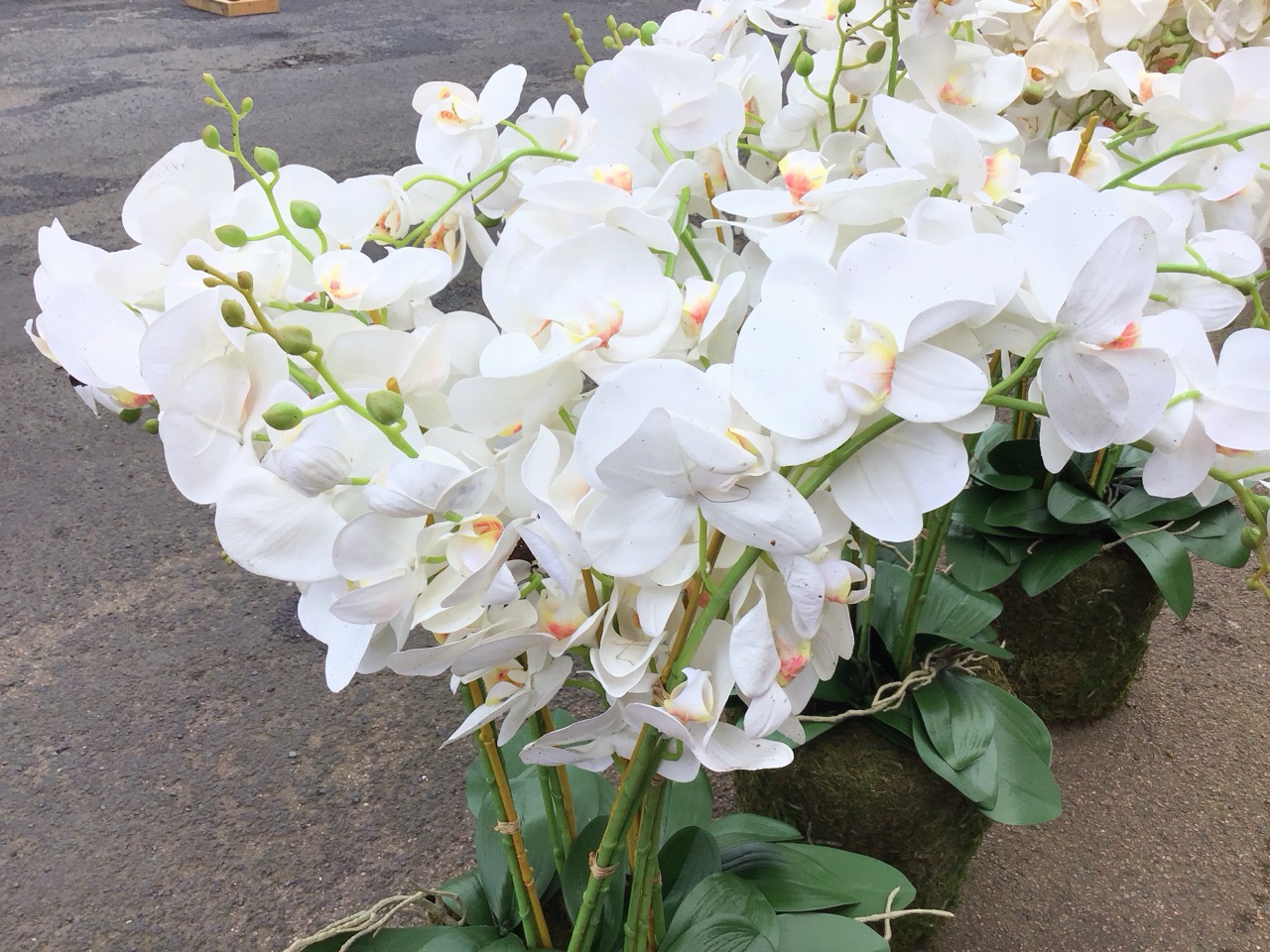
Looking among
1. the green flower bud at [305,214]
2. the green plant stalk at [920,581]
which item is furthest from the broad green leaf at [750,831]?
the green flower bud at [305,214]

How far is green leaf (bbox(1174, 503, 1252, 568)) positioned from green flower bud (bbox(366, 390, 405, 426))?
125 centimetres

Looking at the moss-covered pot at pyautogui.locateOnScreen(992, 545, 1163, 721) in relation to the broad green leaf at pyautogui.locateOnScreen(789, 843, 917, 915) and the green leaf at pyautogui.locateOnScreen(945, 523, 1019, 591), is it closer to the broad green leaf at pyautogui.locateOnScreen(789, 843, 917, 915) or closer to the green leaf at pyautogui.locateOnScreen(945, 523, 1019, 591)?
the green leaf at pyautogui.locateOnScreen(945, 523, 1019, 591)

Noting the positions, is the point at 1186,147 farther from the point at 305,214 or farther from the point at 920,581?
the point at 920,581

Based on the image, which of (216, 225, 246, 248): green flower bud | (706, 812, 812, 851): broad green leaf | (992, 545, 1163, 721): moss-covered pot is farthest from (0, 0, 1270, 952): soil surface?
(216, 225, 246, 248): green flower bud

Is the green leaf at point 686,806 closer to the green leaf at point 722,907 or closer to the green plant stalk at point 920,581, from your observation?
the green leaf at point 722,907

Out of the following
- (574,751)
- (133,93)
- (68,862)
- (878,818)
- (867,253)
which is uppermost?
(867,253)

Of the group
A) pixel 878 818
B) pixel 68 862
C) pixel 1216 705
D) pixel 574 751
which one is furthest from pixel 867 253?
pixel 1216 705

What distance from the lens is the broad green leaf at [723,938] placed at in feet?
2.54

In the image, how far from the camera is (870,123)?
2.63ft

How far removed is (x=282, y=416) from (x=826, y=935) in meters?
0.62

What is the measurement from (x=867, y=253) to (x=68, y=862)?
58.4 inches

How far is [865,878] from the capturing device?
918 mm

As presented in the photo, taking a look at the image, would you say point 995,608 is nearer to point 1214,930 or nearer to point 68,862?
point 1214,930

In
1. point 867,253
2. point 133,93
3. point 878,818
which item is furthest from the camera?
point 133,93
